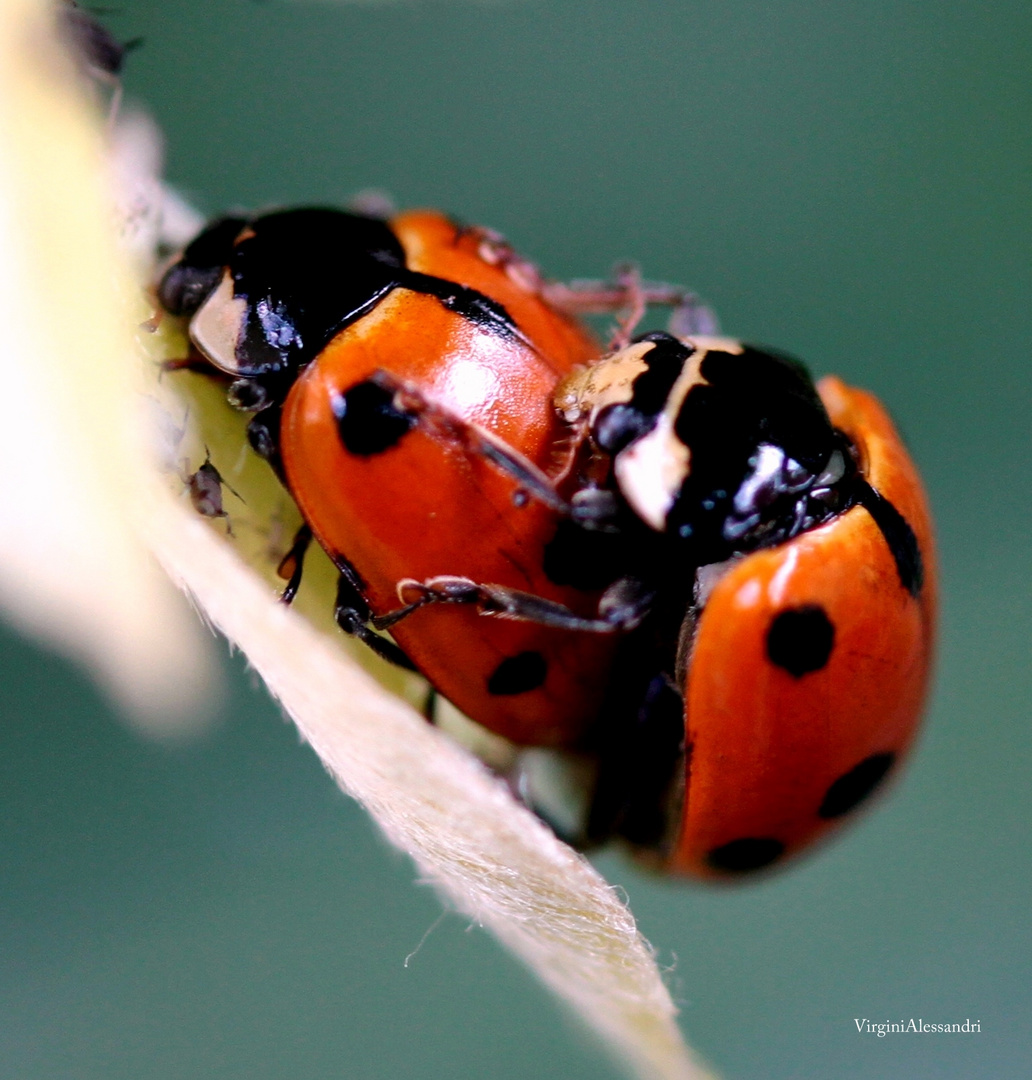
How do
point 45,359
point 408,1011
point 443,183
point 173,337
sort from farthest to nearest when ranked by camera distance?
point 443,183, point 408,1011, point 173,337, point 45,359

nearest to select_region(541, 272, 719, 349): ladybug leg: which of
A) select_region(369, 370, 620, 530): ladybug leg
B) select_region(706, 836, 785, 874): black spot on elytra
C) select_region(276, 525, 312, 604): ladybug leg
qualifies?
select_region(369, 370, 620, 530): ladybug leg

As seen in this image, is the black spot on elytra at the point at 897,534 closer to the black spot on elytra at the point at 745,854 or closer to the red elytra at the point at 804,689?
the red elytra at the point at 804,689

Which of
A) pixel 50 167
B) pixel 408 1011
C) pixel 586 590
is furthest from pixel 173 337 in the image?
pixel 408 1011

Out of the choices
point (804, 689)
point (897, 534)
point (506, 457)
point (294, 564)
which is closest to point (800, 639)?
point (804, 689)

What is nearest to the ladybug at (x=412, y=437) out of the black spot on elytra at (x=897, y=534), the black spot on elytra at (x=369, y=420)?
the black spot on elytra at (x=369, y=420)

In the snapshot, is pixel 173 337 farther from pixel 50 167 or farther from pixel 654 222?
pixel 654 222

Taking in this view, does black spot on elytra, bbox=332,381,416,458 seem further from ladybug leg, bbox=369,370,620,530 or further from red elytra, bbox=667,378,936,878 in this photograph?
red elytra, bbox=667,378,936,878
